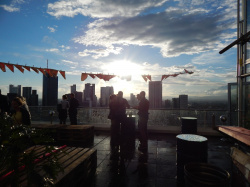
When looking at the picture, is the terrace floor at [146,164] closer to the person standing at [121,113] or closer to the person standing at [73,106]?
the person standing at [121,113]

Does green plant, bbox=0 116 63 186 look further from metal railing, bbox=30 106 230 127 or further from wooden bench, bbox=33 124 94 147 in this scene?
A: metal railing, bbox=30 106 230 127

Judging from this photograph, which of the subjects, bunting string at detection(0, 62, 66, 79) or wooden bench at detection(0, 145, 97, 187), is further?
bunting string at detection(0, 62, 66, 79)

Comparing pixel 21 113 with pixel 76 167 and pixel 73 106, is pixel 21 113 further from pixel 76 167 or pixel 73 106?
pixel 73 106

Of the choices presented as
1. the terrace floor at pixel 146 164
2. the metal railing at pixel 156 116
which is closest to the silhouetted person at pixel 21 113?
the terrace floor at pixel 146 164

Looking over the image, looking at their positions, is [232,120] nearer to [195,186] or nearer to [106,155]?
[106,155]

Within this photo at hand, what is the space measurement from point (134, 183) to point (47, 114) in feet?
27.9

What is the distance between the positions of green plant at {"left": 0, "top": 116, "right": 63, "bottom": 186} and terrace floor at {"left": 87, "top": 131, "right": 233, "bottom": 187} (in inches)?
95.2

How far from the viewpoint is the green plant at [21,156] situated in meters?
1.63

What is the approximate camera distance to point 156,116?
31.4 feet

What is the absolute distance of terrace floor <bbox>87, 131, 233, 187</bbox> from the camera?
3.95 metres

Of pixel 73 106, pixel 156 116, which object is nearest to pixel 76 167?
pixel 73 106

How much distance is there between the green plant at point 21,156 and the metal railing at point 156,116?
723 centimetres

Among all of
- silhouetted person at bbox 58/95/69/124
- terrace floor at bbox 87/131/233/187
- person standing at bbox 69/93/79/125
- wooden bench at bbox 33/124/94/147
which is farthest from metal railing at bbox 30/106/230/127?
wooden bench at bbox 33/124/94/147

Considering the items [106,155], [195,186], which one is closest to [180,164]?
[195,186]
